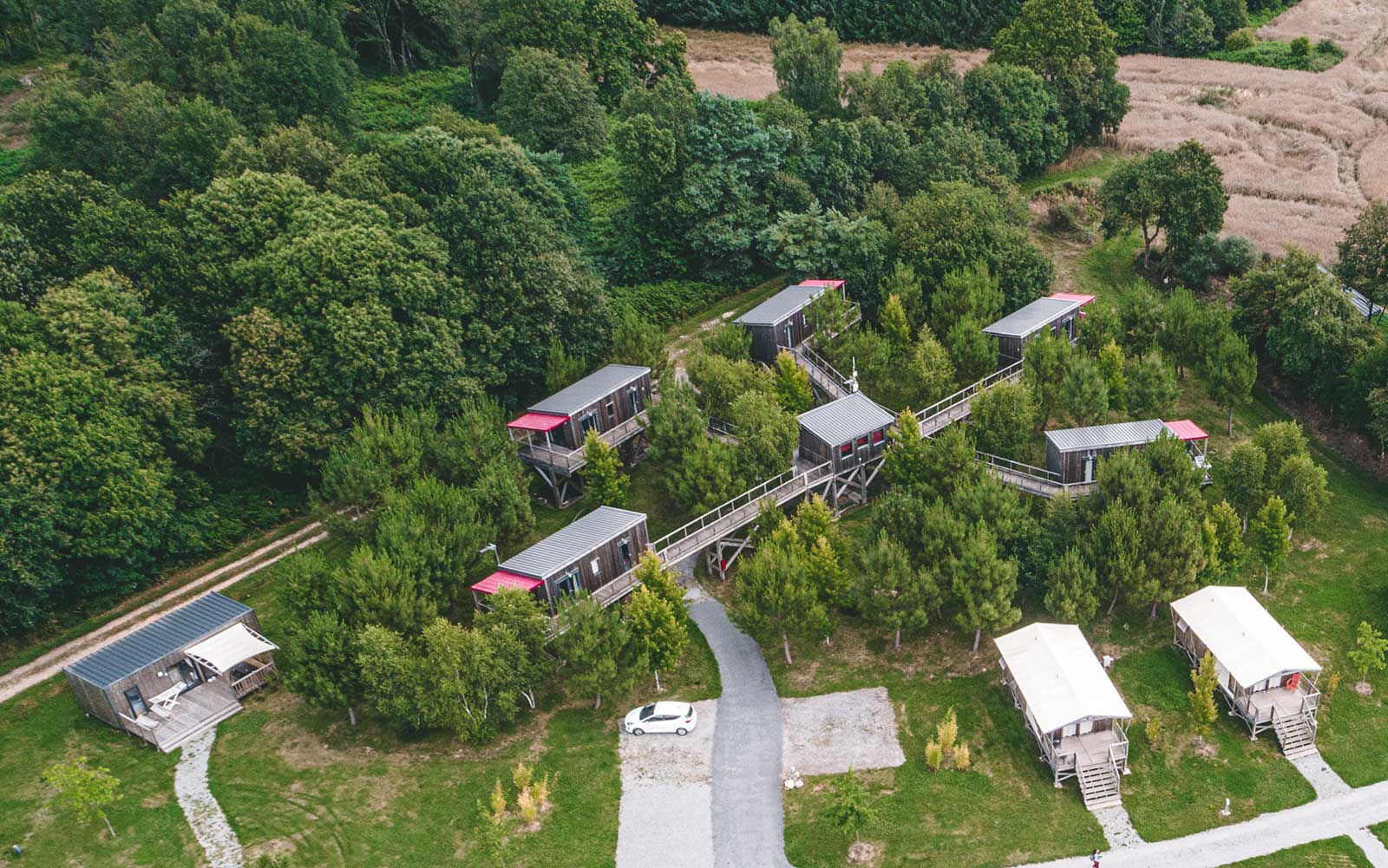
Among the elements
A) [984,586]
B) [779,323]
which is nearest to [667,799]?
[984,586]

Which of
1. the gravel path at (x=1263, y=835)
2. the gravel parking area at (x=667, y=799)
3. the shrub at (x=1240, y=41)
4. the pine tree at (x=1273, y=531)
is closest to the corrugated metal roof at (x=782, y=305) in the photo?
the gravel parking area at (x=667, y=799)

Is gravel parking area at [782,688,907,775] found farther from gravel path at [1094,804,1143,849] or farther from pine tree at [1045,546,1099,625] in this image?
pine tree at [1045,546,1099,625]

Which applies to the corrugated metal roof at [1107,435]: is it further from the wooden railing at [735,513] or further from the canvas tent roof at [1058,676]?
the wooden railing at [735,513]

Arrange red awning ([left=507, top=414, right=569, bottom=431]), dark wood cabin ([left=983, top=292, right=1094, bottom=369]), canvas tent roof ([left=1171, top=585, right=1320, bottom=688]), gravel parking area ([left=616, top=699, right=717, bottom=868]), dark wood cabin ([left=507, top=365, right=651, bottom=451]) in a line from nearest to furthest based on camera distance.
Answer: gravel parking area ([left=616, top=699, right=717, bottom=868]) → canvas tent roof ([left=1171, top=585, right=1320, bottom=688]) → red awning ([left=507, top=414, right=569, bottom=431]) → dark wood cabin ([left=507, top=365, right=651, bottom=451]) → dark wood cabin ([left=983, top=292, right=1094, bottom=369])

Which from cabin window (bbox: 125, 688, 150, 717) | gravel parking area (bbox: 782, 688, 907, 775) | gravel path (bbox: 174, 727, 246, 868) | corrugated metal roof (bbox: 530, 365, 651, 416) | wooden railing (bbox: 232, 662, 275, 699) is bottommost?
gravel parking area (bbox: 782, 688, 907, 775)

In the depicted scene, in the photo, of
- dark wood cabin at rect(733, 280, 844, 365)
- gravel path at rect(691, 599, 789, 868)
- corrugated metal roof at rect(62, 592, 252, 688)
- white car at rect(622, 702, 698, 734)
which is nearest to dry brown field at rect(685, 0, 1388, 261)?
dark wood cabin at rect(733, 280, 844, 365)

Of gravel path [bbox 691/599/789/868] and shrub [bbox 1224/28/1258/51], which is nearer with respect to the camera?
gravel path [bbox 691/599/789/868]
